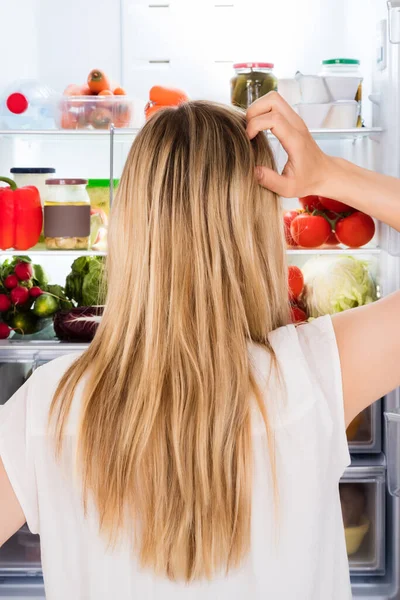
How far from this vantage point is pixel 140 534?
92 cm

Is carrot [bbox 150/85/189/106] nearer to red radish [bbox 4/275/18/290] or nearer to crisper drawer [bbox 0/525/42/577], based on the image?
red radish [bbox 4/275/18/290]

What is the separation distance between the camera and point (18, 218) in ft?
8.79

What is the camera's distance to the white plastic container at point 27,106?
272 centimetres

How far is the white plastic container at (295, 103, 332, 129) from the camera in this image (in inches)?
104

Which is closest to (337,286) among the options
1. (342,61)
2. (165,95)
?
(342,61)

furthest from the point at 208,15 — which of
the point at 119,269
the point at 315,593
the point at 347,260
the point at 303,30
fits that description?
the point at 315,593

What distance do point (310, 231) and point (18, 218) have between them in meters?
0.98

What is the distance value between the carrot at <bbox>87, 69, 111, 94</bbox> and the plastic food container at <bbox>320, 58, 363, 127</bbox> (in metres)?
0.74

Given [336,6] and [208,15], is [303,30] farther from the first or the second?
[208,15]

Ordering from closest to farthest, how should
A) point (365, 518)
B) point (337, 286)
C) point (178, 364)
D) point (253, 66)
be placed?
point (178, 364), point (253, 66), point (337, 286), point (365, 518)

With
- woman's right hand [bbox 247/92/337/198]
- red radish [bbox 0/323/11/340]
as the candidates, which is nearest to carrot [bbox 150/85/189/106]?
red radish [bbox 0/323/11/340]

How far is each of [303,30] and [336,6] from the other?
16cm

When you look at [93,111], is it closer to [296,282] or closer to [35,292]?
[35,292]

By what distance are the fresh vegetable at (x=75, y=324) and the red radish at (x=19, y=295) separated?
0.16 meters
